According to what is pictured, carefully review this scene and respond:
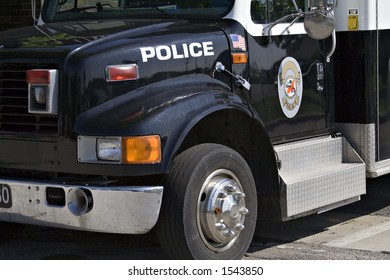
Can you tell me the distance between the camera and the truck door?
5816mm

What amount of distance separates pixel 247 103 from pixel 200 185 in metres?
0.71

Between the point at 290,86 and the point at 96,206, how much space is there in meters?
1.89

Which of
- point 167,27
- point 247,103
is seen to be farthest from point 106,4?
point 247,103

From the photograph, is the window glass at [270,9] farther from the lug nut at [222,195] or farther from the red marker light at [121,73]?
the lug nut at [222,195]

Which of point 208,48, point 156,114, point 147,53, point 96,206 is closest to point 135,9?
point 208,48

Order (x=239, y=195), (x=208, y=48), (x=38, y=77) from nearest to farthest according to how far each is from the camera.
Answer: (x=38, y=77) < (x=239, y=195) < (x=208, y=48)

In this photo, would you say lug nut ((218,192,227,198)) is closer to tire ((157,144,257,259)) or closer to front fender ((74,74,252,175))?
tire ((157,144,257,259))

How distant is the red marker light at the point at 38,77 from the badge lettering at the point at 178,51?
596mm

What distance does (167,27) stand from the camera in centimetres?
552

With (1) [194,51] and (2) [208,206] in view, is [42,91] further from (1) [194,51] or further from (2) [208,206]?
(2) [208,206]

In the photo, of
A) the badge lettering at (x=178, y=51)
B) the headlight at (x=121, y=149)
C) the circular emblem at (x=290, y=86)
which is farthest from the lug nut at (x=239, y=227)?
the badge lettering at (x=178, y=51)

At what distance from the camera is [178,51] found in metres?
5.33

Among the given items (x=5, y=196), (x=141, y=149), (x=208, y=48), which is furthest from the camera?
(x=208, y=48)

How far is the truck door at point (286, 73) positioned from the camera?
5.82 metres
